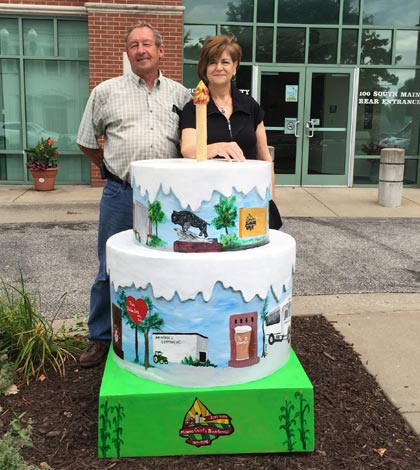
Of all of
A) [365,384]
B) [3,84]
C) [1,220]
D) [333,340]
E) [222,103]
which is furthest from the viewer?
[3,84]

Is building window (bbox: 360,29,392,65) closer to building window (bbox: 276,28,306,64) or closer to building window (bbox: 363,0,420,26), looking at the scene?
building window (bbox: 363,0,420,26)

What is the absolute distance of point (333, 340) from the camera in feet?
13.3

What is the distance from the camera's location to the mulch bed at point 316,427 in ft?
8.74

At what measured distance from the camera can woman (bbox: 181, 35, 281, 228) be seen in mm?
2916

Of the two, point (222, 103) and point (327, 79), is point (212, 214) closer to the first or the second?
point (222, 103)

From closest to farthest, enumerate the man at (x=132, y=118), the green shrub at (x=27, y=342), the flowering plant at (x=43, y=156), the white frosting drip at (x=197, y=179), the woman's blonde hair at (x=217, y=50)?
1. the white frosting drip at (x=197, y=179)
2. the woman's blonde hair at (x=217, y=50)
3. the man at (x=132, y=118)
4. the green shrub at (x=27, y=342)
5. the flowering plant at (x=43, y=156)

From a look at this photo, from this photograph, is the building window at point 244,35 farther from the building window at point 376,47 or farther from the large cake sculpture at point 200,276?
the large cake sculpture at point 200,276

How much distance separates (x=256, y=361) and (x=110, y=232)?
1223 millimetres

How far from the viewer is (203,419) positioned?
8.87 feet

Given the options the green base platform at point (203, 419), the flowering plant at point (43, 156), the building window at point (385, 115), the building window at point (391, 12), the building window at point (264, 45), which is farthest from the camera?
the building window at point (385, 115)

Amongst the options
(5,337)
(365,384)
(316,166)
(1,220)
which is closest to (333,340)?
(365,384)

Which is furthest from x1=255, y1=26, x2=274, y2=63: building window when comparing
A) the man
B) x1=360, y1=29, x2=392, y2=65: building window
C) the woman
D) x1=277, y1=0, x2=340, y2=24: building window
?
the woman

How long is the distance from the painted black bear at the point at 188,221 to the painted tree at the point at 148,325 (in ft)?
1.29

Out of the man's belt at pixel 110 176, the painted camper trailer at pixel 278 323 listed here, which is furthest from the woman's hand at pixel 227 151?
the painted camper trailer at pixel 278 323
